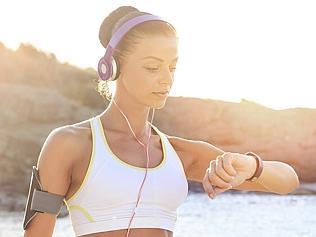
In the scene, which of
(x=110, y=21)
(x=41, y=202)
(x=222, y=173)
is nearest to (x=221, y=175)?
(x=222, y=173)

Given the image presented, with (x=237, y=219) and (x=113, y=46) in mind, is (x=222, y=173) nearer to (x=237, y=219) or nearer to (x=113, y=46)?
(x=113, y=46)

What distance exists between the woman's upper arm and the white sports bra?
0.04 m

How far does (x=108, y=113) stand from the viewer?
1.80m

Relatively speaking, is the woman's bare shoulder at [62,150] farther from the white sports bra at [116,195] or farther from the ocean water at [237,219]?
the ocean water at [237,219]

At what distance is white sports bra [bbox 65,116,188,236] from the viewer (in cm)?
162

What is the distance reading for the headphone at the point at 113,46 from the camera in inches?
67.5

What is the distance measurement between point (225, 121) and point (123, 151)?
70.9ft

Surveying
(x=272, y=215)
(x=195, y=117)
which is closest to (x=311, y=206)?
(x=272, y=215)

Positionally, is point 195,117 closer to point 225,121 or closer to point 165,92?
point 225,121

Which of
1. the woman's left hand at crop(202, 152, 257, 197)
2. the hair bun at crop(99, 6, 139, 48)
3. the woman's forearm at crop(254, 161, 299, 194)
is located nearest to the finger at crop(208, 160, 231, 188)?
the woman's left hand at crop(202, 152, 257, 197)

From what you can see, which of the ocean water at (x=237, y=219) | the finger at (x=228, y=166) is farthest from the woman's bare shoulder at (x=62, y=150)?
the ocean water at (x=237, y=219)

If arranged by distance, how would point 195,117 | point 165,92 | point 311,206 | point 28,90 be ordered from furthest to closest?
point 195,117 → point 28,90 → point 311,206 → point 165,92

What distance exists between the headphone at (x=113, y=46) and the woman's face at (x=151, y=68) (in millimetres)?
27

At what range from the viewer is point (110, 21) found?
1.79 m
